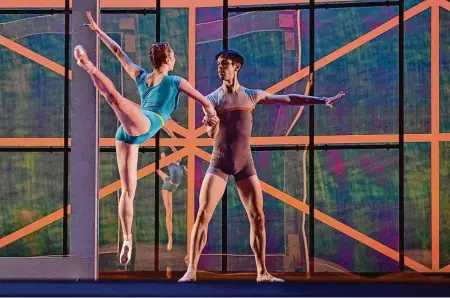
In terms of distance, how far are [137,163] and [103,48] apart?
0.90m

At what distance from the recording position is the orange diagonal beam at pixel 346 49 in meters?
6.61

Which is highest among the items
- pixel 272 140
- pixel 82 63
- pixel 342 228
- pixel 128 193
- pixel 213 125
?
pixel 82 63

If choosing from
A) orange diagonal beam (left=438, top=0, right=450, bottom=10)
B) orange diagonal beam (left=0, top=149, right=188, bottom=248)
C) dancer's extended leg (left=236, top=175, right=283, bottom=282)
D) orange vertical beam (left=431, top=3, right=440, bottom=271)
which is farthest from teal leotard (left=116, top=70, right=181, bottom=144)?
orange diagonal beam (left=438, top=0, right=450, bottom=10)

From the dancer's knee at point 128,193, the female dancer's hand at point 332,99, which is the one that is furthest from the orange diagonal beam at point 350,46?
the dancer's knee at point 128,193

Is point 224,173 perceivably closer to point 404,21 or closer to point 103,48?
point 103,48

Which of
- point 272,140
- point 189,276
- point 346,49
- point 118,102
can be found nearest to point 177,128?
point 118,102

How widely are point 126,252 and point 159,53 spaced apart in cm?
151

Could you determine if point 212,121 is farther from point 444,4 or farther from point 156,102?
point 444,4

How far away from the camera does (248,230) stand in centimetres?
667

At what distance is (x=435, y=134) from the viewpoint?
6.63 meters

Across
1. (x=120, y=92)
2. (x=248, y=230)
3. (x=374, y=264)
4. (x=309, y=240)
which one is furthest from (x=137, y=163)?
(x=374, y=264)

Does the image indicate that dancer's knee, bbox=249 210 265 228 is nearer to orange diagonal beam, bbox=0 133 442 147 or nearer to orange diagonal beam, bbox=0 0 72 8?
orange diagonal beam, bbox=0 133 442 147

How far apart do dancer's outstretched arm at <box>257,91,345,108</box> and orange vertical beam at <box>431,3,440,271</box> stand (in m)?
0.68

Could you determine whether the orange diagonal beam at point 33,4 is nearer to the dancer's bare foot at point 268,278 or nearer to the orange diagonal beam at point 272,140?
the orange diagonal beam at point 272,140
